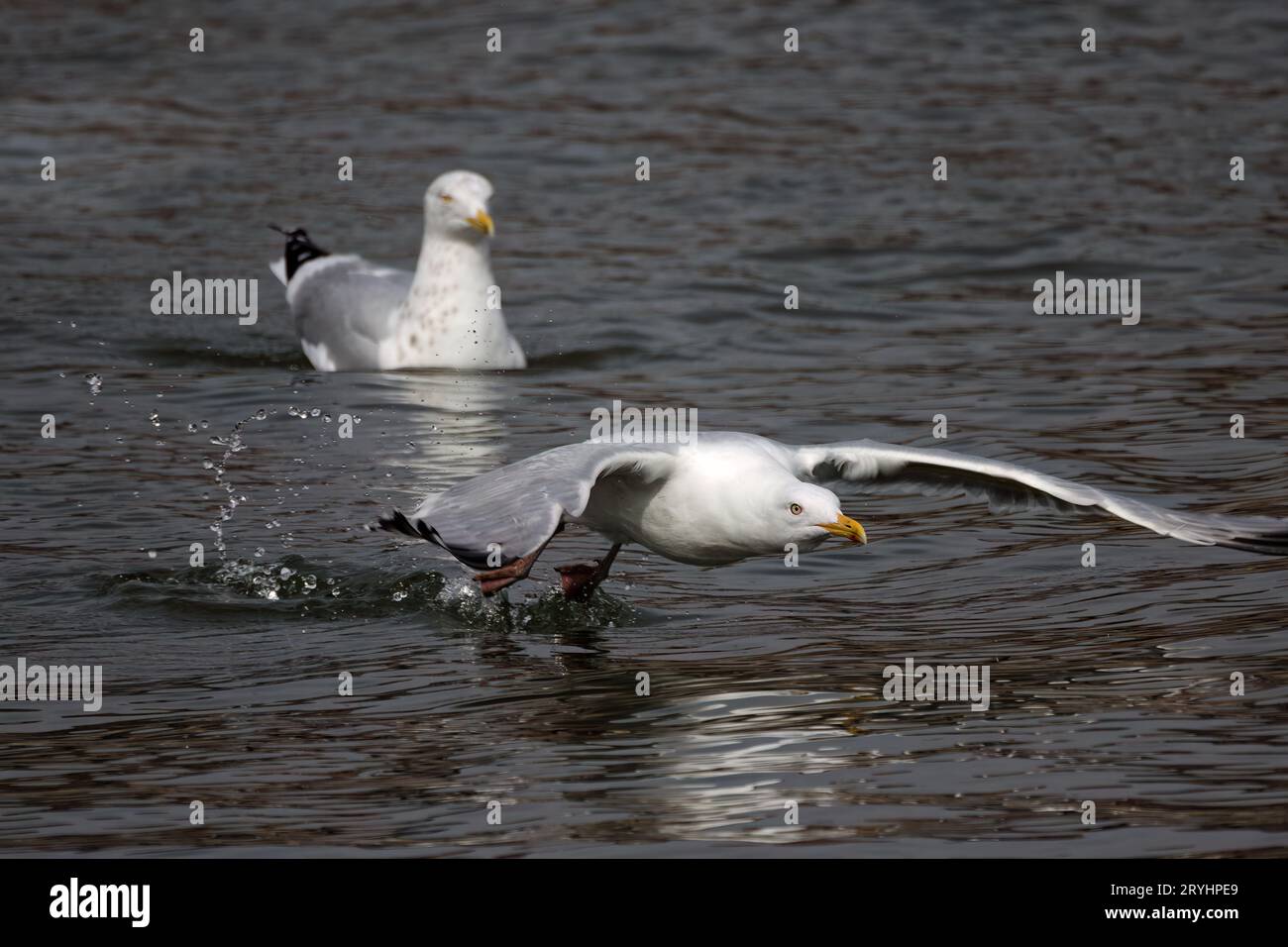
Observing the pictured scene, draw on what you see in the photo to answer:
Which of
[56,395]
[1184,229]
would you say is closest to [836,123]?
[1184,229]

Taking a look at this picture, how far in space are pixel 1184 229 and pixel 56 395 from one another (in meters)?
8.73

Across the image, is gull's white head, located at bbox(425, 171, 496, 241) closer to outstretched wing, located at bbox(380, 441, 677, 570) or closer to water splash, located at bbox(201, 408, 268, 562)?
water splash, located at bbox(201, 408, 268, 562)

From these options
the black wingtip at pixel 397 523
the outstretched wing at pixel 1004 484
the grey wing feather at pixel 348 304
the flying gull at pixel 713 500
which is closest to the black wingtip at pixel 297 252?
the grey wing feather at pixel 348 304

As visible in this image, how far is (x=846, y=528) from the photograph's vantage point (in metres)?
7.65

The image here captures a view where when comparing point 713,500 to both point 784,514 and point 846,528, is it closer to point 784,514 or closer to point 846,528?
point 784,514

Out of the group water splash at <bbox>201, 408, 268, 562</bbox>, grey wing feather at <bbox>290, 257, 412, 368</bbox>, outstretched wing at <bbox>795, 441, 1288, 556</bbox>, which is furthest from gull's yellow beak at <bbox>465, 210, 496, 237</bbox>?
outstretched wing at <bbox>795, 441, 1288, 556</bbox>

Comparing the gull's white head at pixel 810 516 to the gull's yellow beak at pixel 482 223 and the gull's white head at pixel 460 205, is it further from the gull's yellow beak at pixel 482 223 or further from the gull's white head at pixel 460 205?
the gull's white head at pixel 460 205

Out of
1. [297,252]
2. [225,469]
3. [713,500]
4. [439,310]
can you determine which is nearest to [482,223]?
[439,310]

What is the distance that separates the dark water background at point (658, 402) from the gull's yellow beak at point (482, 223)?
931 millimetres

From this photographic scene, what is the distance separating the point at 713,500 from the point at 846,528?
2.13 feet

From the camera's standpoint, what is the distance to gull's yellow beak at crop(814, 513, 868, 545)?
24.8 feet

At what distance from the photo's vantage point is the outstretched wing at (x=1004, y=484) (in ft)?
25.9

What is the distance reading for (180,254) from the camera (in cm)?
1633

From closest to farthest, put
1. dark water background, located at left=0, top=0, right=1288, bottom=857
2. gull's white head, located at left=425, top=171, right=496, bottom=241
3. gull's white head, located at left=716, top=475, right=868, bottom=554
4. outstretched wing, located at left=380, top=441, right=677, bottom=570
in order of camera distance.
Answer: dark water background, located at left=0, top=0, right=1288, bottom=857 < outstretched wing, located at left=380, top=441, right=677, bottom=570 < gull's white head, located at left=716, top=475, right=868, bottom=554 < gull's white head, located at left=425, top=171, right=496, bottom=241
